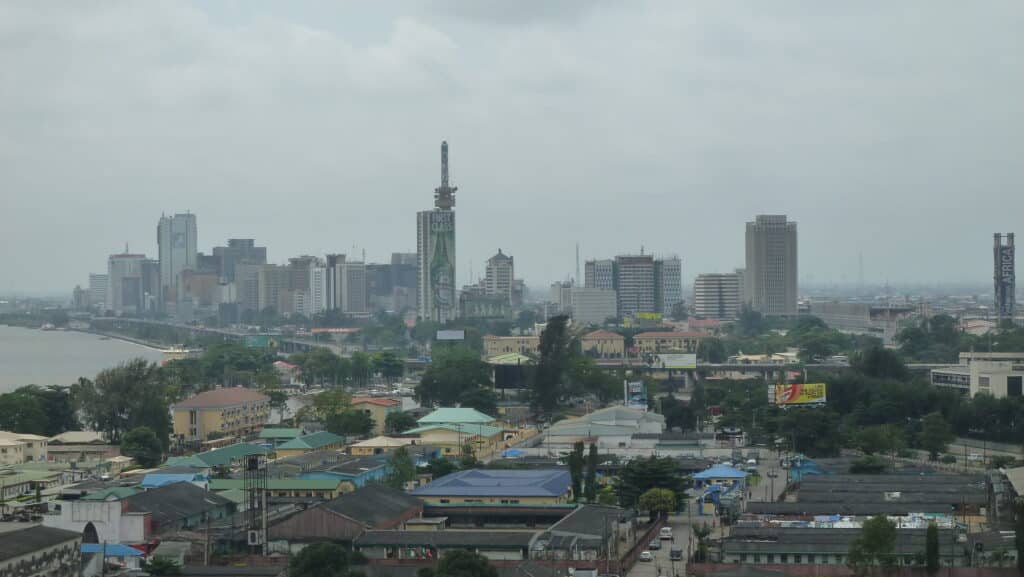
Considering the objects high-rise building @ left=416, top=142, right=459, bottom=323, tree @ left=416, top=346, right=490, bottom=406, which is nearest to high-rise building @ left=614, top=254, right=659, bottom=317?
high-rise building @ left=416, top=142, right=459, bottom=323

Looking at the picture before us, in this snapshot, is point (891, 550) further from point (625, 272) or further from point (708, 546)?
point (625, 272)

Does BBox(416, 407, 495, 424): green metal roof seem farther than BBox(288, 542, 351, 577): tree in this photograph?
Yes

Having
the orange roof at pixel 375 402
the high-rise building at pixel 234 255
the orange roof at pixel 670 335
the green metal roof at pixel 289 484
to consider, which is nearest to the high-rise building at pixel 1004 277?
the orange roof at pixel 670 335

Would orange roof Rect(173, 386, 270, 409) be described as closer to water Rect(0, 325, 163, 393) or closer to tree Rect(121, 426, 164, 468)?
tree Rect(121, 426, 164, 468)

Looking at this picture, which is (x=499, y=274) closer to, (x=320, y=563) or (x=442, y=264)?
(x=442, y=264)

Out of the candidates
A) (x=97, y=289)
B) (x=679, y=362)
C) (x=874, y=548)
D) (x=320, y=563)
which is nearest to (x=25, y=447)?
(x=320, y=563)

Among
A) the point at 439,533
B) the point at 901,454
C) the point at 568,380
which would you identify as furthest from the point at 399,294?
the point at 439,533

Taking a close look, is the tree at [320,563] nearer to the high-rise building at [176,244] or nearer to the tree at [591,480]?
the tree at [591,480]
